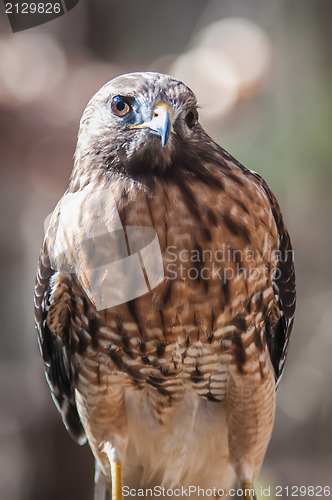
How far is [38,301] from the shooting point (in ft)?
3.02

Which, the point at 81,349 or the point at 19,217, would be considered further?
the point at 19,217

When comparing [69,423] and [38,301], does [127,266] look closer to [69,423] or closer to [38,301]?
[38,301]

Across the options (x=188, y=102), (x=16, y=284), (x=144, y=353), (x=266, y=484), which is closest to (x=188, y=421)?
(x=144, y=353)

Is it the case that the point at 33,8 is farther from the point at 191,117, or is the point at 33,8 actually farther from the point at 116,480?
the point at 116,480

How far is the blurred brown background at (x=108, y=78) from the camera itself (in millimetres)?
1032

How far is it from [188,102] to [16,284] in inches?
21.8

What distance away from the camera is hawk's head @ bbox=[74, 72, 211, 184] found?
28.6 inches

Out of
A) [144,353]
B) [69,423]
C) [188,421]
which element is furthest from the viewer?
[69,423]

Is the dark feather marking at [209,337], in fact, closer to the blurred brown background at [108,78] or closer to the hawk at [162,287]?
the hawk at [162,287]

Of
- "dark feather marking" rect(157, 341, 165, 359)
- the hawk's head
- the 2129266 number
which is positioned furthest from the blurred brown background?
"dark feather marking" rect(157, 341, 165, 359)

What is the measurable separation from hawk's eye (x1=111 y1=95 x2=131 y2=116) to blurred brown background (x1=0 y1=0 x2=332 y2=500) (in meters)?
0.28

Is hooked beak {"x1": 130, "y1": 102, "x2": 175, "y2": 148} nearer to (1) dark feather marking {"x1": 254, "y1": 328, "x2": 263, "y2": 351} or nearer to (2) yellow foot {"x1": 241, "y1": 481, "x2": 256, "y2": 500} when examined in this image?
(1) dark feather marking {"x1": 254, "y1": 328, "x2": 263, "y2": 351}

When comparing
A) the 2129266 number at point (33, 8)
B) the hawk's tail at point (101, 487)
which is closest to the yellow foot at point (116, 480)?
the hawk's tail at point (101, 487)

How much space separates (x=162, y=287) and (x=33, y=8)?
1.74 ft
